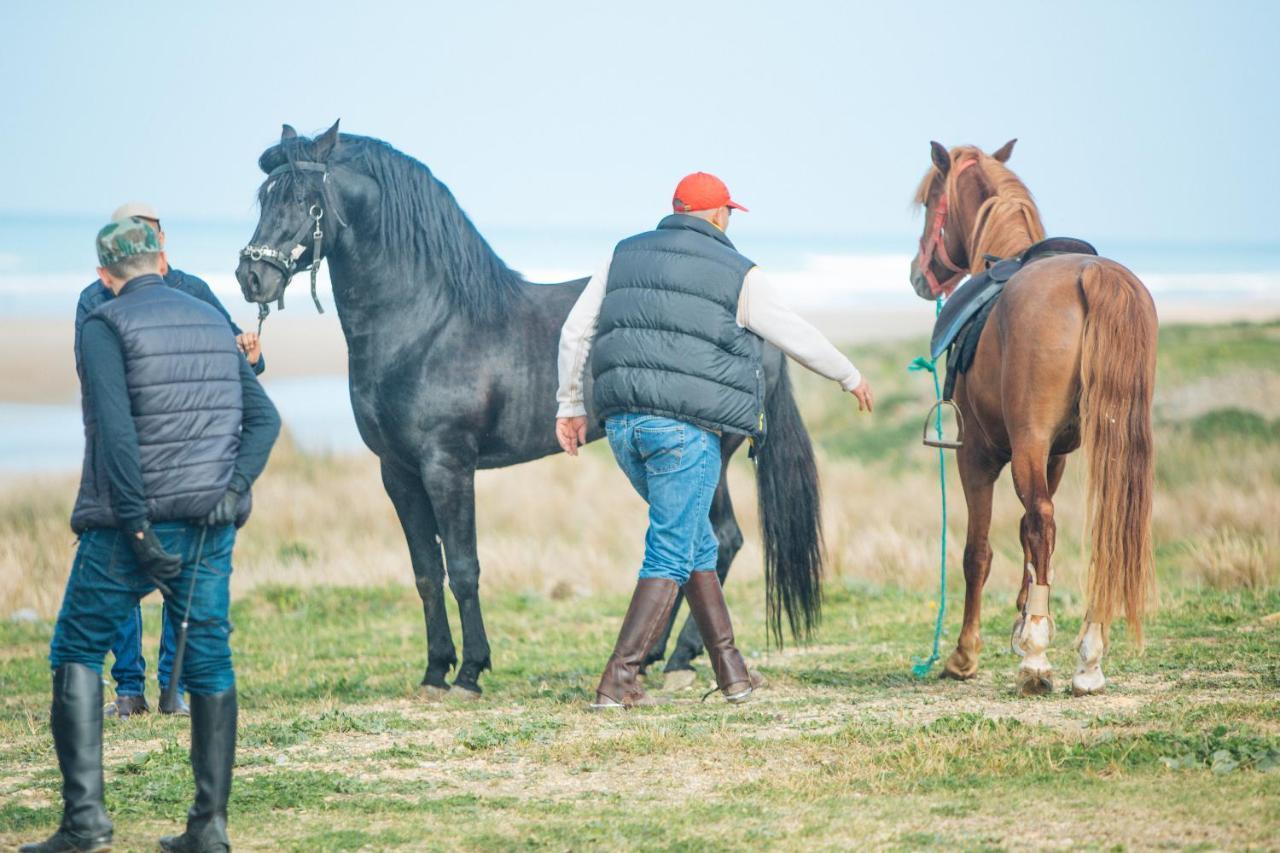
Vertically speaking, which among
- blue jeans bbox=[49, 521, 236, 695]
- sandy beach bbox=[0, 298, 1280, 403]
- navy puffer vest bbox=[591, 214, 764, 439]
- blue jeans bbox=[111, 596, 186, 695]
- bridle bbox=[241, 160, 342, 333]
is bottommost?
blue jeans bbox=[111, 596, 186, 695]

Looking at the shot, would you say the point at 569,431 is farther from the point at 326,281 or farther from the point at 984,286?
the point at 326,281

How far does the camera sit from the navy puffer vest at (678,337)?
6117 mm

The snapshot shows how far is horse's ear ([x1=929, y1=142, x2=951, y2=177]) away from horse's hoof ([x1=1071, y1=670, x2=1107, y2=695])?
279 cm

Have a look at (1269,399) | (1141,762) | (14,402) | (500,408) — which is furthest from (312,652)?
(14,402)

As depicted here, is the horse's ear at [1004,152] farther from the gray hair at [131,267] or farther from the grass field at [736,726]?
the gray hair at [131,267]

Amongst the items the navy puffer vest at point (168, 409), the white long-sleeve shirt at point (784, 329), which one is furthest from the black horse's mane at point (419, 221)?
the navy puffer vest at point (168, 409)

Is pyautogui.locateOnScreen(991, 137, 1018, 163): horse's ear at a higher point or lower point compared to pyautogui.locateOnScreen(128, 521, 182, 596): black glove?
higher

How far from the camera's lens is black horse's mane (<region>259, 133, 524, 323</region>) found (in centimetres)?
711

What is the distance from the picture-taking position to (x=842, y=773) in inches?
204

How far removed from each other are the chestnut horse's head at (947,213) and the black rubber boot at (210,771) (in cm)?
441

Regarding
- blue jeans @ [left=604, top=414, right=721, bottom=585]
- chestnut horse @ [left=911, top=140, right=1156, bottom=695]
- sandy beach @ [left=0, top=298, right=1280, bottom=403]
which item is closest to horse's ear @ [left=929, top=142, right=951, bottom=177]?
chestnut horse @ [left=911, top=140, right=1156, bottom=695]

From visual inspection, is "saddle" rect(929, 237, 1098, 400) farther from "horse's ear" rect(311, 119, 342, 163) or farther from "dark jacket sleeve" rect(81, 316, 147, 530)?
"dark jacket sleeve" rect(81, 316, 147, 530)

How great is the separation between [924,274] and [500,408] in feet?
7.85

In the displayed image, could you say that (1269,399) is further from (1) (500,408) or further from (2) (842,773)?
Result: (2) (842,773)
